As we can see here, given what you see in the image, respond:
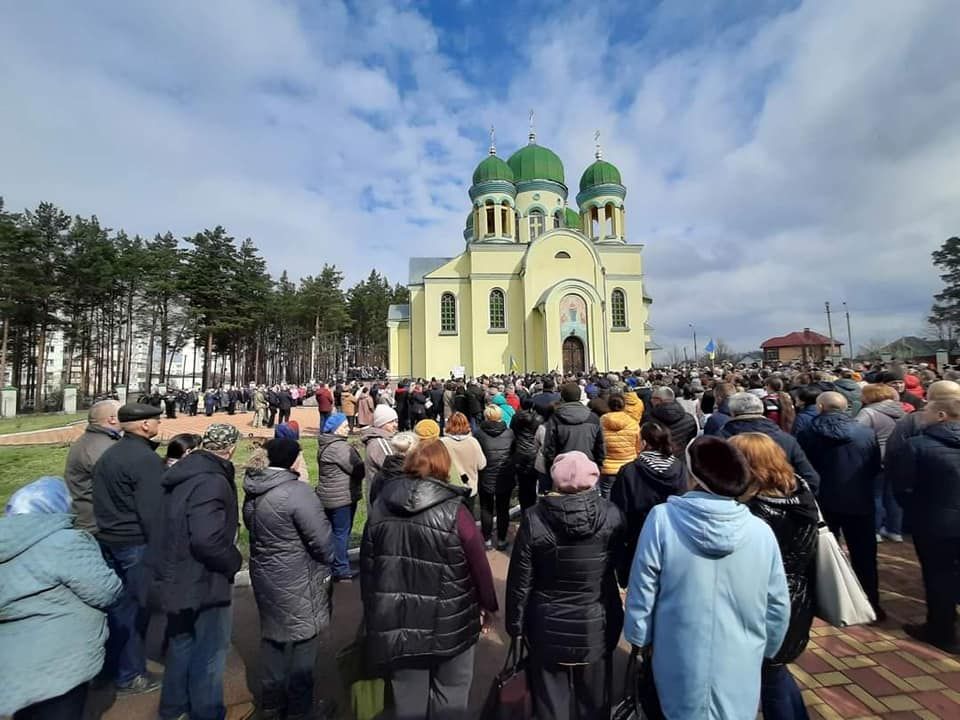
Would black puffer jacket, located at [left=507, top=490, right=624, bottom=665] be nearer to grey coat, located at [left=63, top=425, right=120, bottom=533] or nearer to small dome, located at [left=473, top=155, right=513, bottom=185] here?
grey coat, located at [left=63, top=425, right=120, bottom=533]

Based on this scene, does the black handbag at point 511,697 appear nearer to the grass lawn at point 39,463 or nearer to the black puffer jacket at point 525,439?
the black puffer jacket at point 525,439

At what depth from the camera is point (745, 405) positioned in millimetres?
3508

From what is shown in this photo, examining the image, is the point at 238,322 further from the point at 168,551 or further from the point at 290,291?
the point at 168,551

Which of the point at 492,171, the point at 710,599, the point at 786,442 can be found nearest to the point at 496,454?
the point at 786,442

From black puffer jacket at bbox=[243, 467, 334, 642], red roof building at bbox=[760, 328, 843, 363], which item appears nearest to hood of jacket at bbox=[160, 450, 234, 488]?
black puffer jacket at bbox=[243, 467, 334, 642]

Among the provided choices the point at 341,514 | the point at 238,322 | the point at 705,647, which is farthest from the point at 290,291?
the point at 705,647

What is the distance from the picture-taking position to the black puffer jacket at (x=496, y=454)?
17.1 feet

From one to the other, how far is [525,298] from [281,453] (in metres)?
28.8

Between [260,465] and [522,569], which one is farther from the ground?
[260,465]

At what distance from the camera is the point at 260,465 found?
109 inches

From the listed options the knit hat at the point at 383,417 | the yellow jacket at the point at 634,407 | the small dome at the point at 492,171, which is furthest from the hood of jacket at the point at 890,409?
the small dome at the point at 492,171

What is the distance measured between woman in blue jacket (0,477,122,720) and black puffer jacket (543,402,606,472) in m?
3.61

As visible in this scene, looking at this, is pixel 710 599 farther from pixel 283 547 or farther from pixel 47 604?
pixel 47 604

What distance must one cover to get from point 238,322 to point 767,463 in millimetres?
39033
